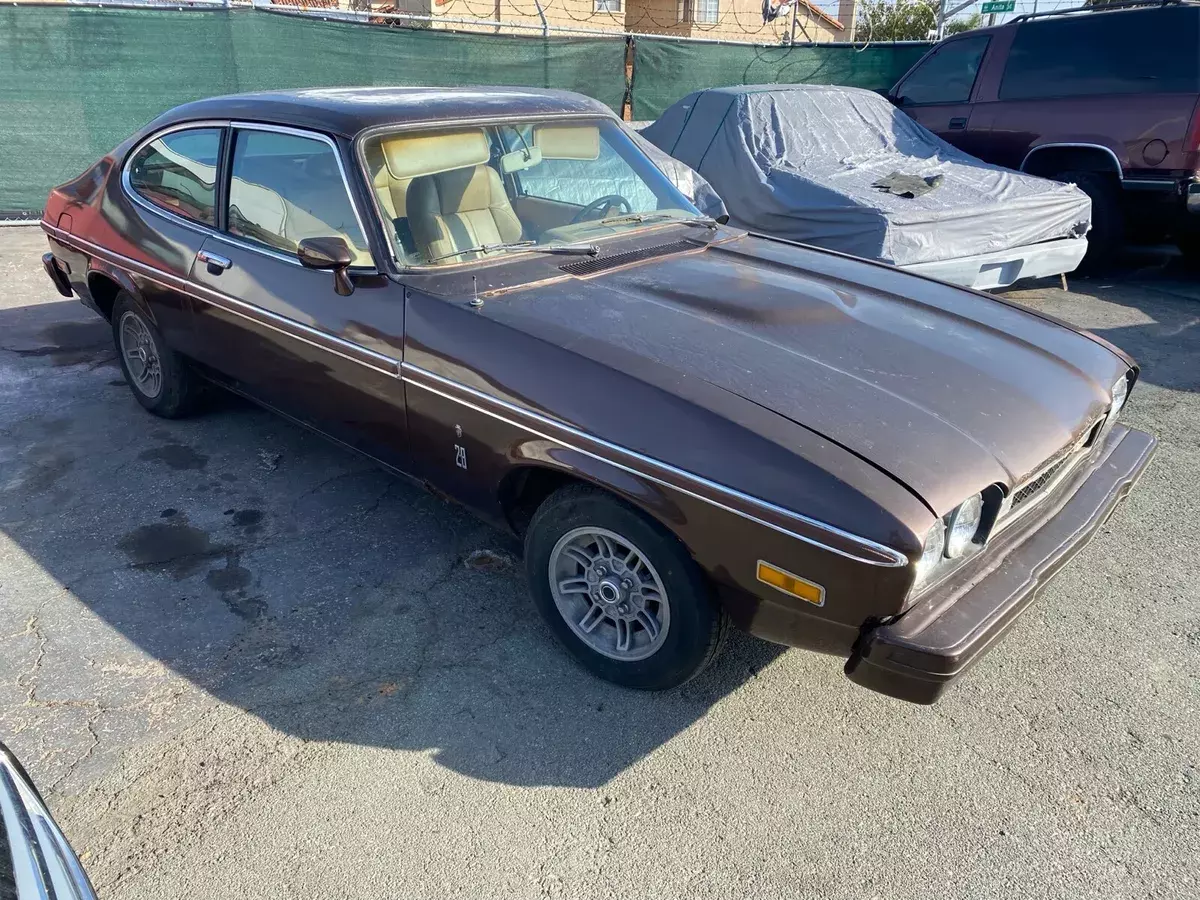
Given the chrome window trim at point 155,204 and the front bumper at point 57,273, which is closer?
the chrome window trim at point 155,204

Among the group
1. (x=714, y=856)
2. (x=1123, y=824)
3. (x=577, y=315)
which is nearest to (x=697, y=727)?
(x=714, y=856)

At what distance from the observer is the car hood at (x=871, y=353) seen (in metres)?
2.39

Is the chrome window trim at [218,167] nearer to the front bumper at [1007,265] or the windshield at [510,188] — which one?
the windshield at [510,188]

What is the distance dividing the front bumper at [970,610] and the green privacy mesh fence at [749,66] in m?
9.84

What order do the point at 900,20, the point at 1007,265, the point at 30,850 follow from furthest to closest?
1. the point at 900,20
2. the point at 1007,265
3. the point at 30,850

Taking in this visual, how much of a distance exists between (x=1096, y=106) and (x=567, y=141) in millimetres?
5909

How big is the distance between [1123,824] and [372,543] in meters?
2.75

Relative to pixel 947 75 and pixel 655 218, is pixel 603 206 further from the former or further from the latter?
pixel 947 75

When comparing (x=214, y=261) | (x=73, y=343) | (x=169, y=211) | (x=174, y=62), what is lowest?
(x=73, y=343)

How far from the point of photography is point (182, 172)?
4180 mm

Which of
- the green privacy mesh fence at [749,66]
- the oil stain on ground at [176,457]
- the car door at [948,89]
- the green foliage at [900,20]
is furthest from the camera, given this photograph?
the green foliage at [900,20]

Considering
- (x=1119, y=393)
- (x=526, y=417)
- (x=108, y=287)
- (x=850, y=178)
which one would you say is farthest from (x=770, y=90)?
(x=526, y=417)

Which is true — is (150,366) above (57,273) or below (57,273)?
below

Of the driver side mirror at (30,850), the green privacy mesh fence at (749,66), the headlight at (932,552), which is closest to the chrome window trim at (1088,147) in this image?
the green privacy mesh fence at (749,66)
